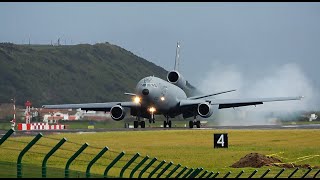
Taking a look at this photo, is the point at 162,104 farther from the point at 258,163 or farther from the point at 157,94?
the point at 258,163

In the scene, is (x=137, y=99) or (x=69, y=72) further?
(x=69, y=72)

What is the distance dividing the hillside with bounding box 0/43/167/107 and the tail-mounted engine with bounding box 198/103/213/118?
27.1 m

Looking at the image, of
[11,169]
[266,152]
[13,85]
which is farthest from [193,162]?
[13,85]

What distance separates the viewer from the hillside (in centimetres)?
12269

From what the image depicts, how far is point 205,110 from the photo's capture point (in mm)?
91938

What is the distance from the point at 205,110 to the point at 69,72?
60.7m

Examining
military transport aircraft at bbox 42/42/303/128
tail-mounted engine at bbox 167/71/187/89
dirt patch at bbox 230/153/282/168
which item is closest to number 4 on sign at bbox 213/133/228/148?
dirt patch at bbox 230/153/282/168

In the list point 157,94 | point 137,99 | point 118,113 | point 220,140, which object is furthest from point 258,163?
point 118,113

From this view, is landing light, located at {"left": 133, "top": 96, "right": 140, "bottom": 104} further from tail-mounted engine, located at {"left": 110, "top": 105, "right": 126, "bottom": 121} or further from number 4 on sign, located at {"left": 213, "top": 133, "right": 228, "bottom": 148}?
number 4 on sign, located at {"left": 213, "top": 133, "right": 228, "bottom": 148}

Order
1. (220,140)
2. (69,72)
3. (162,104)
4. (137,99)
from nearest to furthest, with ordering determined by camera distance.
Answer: (220,140), (137,99), (162,104), (69,72)

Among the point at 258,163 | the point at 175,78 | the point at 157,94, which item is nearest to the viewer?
the point at 258,163

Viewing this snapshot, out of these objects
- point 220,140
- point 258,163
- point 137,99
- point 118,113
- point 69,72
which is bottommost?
point 258,163

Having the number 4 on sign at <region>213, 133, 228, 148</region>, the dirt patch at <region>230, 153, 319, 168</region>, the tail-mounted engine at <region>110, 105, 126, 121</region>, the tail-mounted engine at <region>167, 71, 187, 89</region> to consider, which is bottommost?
the dirt patch at <region>230, 153, 319, 168</region>

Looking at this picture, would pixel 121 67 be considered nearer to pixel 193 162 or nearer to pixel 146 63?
pixel 146 63
